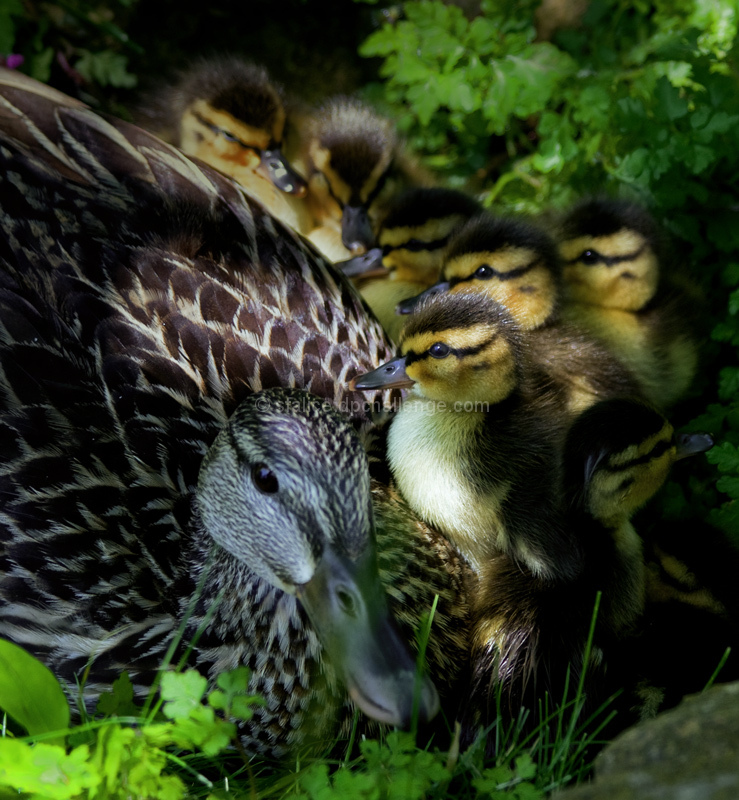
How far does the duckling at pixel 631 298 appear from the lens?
233 cm

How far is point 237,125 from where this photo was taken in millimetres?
2785

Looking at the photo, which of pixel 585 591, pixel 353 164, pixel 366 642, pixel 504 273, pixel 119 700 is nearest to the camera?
pixel 366 642

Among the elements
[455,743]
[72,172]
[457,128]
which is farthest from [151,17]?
[455,743]

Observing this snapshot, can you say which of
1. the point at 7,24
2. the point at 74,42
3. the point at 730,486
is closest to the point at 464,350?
the point at 730,486

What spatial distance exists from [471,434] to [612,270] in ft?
2.39

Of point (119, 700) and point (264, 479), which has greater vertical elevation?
point (264, 479)

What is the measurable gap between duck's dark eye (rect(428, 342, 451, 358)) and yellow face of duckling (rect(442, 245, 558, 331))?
12.0 inches

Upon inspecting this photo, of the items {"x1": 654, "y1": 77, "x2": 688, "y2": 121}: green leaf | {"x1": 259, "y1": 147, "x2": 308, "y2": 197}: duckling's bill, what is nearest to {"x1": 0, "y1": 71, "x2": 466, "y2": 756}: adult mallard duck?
{"x1": 259, "y1": 147, "x2": 308, "y2": 197}: duckling's bill

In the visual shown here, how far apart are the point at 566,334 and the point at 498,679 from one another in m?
0.98

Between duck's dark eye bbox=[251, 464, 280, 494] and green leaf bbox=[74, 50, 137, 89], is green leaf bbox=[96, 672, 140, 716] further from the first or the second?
green leaf bbox=[74, 50, 137, 89]

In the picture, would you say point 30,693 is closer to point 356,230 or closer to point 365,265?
point 365,265

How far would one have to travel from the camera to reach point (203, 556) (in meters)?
1.66

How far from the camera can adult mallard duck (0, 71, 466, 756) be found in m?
1.42

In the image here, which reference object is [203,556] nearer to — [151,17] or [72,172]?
[72,172]
